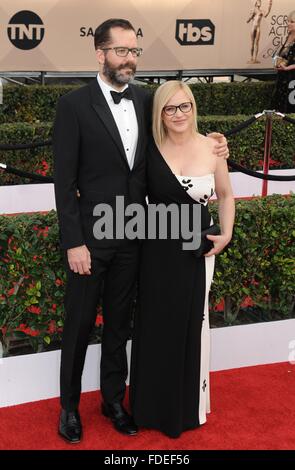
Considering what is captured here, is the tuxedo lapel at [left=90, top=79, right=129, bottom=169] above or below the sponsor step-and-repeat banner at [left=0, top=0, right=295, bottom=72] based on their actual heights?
below

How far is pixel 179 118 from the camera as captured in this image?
3.14 meters

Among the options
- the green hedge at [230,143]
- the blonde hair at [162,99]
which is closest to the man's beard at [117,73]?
the blonde hair at [162,99]

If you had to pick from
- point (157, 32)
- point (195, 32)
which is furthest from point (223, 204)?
point (195, 32)

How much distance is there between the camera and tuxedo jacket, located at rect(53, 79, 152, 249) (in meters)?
3.06

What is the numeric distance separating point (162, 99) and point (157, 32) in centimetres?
794

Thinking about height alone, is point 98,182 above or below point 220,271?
above

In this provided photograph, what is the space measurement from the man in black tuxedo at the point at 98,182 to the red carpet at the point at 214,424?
0.34ft

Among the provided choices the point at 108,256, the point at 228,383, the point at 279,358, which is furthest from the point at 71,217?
the point at 279,358

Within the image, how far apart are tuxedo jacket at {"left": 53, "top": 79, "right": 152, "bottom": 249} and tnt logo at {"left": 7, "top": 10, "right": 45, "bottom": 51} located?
7.14 m

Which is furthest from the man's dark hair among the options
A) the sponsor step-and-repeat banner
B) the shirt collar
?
the sponsor step-and-repeat banner

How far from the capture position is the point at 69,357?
3.36 m

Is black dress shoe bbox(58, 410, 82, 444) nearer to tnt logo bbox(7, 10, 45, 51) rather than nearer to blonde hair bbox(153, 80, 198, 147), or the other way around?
blonde hair bbox(153, 80, 198, 147)

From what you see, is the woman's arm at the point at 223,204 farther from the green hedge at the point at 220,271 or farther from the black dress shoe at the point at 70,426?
the black dress shoe at the point at 70,426

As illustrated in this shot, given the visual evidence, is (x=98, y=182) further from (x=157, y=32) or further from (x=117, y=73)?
(x=157, y=32)
